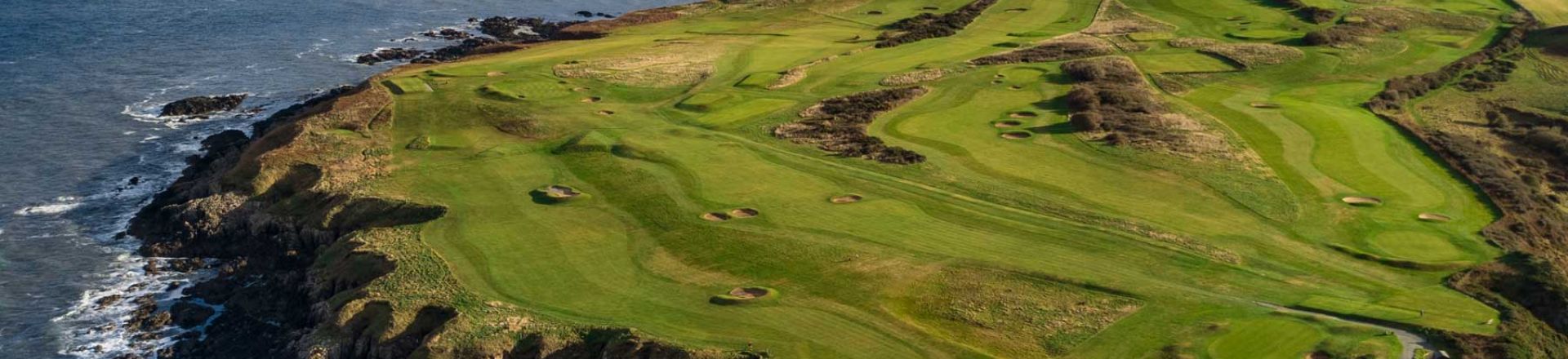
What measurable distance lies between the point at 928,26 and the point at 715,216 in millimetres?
50469

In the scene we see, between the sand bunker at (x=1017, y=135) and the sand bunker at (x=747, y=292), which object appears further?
the sand bunker at (x=1017, y=135)

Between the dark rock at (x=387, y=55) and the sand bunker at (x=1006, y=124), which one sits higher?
the dark rock at (x=387, y=55)

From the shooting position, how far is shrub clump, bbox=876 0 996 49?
88963mm

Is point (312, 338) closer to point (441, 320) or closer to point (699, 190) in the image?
point (441, 320)

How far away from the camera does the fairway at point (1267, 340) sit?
113 ft

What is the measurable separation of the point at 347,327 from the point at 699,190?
16.3 meters

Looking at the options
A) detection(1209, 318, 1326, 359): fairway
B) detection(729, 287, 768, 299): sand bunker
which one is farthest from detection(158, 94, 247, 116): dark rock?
detection(1209, 318, 1326, 359): fairway

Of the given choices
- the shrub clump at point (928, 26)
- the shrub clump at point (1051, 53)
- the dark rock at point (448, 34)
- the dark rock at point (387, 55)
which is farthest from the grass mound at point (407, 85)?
the shrub clump at point (1051, 53)

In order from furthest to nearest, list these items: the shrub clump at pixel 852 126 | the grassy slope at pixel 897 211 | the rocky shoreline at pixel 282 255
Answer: the shrub clump at pixel 852 126 → the rocky shoreline at pixel 282 255 → the grassy slope at pixel 897 211

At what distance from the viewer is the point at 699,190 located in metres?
50.5

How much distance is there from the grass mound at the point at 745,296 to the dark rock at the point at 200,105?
50751 millimetres

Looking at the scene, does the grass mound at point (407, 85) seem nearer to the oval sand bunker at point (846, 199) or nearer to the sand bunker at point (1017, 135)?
the oval sand bunker at point (846, 199)

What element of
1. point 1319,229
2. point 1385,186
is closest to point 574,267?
point 1319,229

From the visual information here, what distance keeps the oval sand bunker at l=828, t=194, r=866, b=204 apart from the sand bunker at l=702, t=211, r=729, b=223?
4885mm
